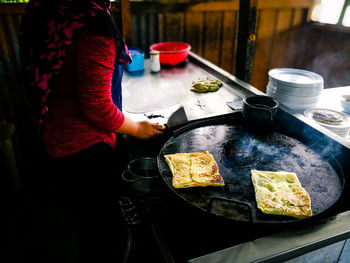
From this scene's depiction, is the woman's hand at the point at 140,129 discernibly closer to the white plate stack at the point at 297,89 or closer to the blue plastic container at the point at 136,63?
the white plate stack at the point at 297,89

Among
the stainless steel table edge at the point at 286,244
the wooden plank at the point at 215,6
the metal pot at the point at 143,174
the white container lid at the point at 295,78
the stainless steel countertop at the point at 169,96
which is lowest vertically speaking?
the metal pot at the point at 143,174

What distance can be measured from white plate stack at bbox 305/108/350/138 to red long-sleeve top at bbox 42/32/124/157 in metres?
1.65

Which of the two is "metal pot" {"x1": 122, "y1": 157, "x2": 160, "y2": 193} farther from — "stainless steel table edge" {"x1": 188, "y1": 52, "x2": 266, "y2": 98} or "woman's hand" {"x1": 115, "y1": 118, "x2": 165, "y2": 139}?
"stainless steel table edge" {"x1": 188, "y1": 52, "x2": 266, "y2": 98}

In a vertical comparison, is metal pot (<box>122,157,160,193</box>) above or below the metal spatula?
below

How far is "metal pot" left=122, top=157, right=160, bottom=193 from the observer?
1911mm

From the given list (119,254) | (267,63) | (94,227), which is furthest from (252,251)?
(267,63)

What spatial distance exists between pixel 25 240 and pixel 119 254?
129 centimetres

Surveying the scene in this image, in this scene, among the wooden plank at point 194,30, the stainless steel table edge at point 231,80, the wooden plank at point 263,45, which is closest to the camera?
the stainless steel table edge at point 231,80

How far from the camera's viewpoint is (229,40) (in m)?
6.00

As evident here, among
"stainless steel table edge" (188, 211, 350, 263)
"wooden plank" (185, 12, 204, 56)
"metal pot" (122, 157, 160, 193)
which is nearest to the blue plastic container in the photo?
"metal pot" (122, 157, 160, 193)

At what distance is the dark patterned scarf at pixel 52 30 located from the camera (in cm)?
146

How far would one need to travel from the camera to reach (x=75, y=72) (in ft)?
5.20

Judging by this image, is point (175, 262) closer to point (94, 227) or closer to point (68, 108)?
point (94, 227)

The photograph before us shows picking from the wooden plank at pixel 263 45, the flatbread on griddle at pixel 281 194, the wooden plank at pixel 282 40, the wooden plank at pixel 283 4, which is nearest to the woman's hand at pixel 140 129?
the flatbread on griddle at pixel 281 194
